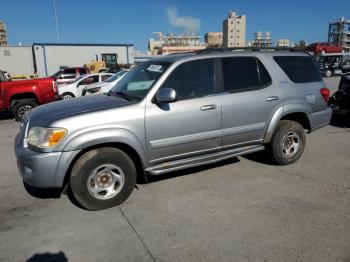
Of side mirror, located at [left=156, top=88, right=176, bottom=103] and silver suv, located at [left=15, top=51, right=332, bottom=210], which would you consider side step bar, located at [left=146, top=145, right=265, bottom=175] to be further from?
side mirror, located at [left=156, top=88, right=176, bottom=103]

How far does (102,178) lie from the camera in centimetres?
383

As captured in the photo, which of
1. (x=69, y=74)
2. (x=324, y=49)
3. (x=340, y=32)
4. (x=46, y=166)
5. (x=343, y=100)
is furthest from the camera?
(x=340, y=32)

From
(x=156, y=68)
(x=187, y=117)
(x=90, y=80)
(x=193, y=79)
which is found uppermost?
(x=156, y=68)

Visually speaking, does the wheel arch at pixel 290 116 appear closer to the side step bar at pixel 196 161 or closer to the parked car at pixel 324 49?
the side step bar at pixel 196 161

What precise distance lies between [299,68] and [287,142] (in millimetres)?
1266

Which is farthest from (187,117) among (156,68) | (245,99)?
(245,99)

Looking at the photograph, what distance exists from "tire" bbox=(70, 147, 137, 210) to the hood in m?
0.51

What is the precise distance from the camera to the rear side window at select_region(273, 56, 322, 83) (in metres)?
5.15

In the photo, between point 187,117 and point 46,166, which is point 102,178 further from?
point 187,117

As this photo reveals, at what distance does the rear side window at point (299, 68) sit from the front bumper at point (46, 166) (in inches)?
139

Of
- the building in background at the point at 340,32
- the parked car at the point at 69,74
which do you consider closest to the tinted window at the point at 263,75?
the parked car at the point at 69,74

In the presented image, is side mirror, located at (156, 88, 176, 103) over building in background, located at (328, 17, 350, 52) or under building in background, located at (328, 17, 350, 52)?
under

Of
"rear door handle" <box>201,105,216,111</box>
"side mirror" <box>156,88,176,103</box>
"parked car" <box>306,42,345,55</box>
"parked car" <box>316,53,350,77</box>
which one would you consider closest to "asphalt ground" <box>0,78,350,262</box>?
"rear door handle" <box>201,105,216,111</box>

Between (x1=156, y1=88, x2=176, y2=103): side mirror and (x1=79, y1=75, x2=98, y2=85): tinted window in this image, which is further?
(x1=79, y1=75, x2=98, y2=85): tinted window
